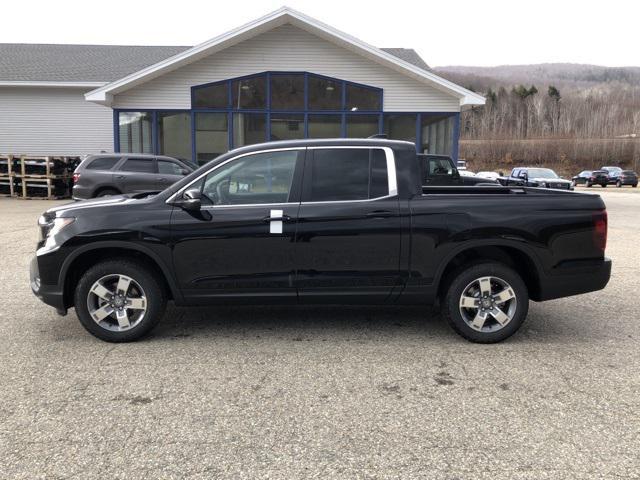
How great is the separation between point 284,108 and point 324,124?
1.49 m

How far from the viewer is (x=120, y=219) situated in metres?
4.57

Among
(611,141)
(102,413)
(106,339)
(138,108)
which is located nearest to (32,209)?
(138,108)

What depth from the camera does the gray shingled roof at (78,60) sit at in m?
22.4

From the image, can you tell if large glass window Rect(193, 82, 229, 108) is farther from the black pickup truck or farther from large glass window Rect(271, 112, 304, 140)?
the black pickup truck

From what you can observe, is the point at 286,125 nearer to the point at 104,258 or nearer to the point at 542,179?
the point at 542,179

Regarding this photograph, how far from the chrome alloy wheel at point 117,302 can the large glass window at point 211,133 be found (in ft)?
47.2

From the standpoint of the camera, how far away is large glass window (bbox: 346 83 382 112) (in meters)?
18.5

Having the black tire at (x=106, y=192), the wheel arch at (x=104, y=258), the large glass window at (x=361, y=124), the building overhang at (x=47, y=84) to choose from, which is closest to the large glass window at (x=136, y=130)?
Result: the building overhang at (x=47, y=84)

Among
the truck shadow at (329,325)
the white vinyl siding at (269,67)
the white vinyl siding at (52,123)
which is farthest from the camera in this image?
the white vinyl siding at (52,123)

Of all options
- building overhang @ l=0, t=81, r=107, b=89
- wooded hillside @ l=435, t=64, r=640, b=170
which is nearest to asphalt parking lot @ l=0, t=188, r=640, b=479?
building overhang @ l=0, t=81, r=107, b=89

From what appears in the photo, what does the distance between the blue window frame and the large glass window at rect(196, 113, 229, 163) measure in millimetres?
59

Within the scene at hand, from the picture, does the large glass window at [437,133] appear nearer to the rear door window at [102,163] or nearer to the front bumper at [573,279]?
the rear door window at [102,163]

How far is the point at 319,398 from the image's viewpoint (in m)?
3.63

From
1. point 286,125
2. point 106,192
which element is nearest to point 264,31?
point 286,125
